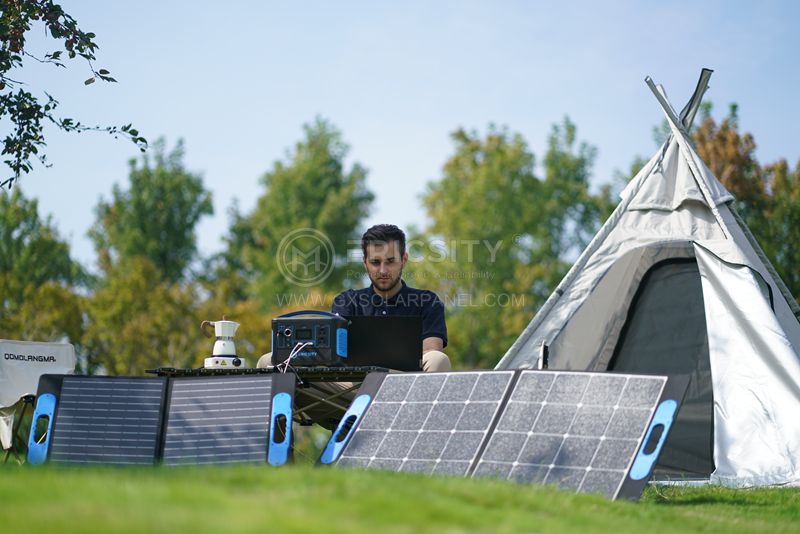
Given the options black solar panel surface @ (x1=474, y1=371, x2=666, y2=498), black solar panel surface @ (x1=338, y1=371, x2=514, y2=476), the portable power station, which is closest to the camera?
black solar panel surface @ (x1=474, y1=371, x2=666, y2=498)

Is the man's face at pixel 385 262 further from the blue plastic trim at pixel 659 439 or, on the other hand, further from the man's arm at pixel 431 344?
the blue plastic trim at pixel 659 439

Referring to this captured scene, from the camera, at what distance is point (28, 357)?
7.54m

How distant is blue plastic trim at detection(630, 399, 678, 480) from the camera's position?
4199 mm

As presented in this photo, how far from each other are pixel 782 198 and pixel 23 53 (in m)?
18.9

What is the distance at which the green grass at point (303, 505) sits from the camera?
8.40 feet

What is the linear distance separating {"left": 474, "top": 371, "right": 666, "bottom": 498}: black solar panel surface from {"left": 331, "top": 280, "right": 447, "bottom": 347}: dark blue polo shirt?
5.54ft

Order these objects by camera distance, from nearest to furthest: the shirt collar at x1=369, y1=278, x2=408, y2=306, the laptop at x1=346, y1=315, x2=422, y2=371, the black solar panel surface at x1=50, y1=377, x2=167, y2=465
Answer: the black solar panel surface at x1=50, y1=377, x2=167, y2=465 → the laptop at x1=346, y1=315, x2=422, y2=371 → the shirt collar at x1=369, y1=278, x2=408, y2=306

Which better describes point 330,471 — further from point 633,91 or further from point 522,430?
point 633,91

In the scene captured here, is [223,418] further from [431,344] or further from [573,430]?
[431,344]

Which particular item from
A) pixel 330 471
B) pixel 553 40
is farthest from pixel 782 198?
pixel 330 471

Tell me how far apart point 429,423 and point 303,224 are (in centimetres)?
2530

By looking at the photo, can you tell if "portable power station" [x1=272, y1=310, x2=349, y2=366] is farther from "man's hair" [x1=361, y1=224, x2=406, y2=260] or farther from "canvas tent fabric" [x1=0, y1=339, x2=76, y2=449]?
"canvas tent fabric" [x1=0, y1=339, x2=76, y2=449]

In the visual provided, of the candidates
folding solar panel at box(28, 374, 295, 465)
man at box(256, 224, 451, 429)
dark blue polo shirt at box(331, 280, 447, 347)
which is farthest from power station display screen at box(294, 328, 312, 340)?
dark blue polo shirt at box(331, 280, 447, 347)

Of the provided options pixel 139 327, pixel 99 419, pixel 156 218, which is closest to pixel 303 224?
pixel 156 218
